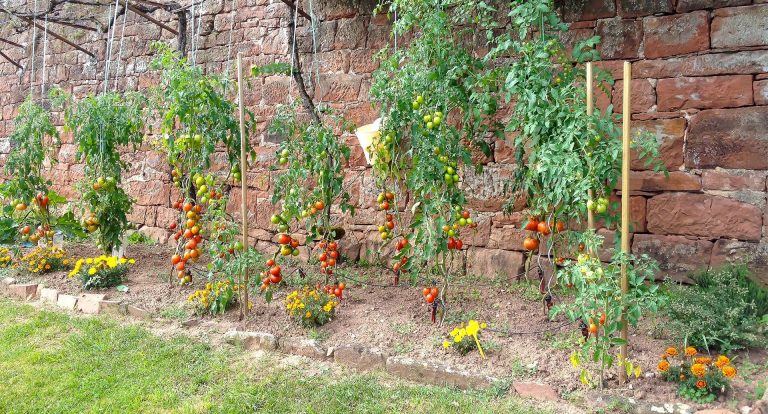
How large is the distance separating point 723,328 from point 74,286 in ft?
15.0

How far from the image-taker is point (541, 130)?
3.21 meters

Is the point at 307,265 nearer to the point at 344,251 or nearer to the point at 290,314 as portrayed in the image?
the point at 344,251

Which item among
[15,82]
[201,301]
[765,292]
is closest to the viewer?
[765,292]

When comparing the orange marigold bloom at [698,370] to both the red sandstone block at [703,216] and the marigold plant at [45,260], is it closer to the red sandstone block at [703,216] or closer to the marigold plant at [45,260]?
the red sandstone block at [703,216]

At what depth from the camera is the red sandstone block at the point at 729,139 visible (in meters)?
3.69

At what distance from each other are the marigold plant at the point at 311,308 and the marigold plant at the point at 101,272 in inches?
68.8

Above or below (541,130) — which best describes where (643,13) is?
above

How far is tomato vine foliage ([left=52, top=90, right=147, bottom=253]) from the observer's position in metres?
5.02

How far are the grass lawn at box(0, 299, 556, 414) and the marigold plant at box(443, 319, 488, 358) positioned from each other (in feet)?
1.09

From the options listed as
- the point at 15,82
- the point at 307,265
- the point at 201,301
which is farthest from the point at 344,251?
the point at 15,82

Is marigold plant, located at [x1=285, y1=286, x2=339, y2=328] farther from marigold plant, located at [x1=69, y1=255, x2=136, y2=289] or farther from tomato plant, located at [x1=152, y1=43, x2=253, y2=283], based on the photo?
marigold plant, located at [x1=69, y1=255, x2=136, y2=289]

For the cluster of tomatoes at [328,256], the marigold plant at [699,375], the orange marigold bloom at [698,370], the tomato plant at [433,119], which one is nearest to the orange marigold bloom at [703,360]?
the marigold plant at [699,375]

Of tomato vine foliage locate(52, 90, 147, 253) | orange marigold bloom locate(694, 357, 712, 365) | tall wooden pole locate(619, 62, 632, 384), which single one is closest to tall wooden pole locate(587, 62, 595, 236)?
tall wooden pole locate(619, 62, 632, 384)

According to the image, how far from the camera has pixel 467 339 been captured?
3.35 metres
